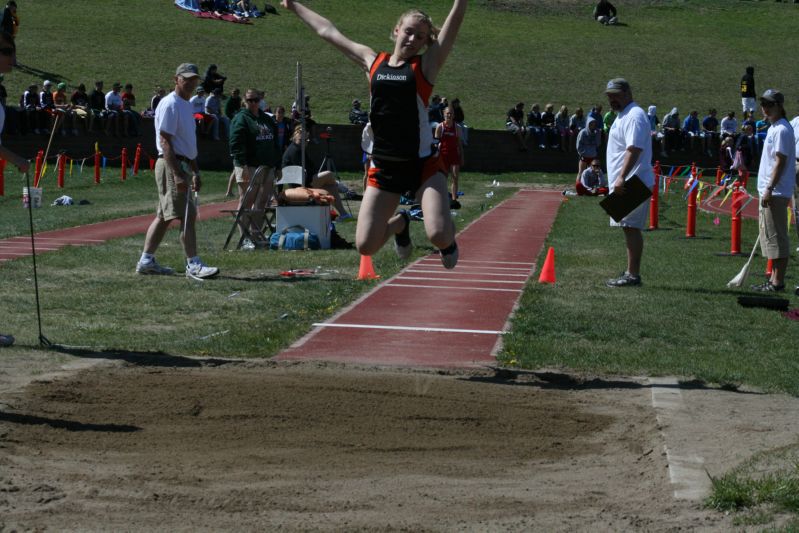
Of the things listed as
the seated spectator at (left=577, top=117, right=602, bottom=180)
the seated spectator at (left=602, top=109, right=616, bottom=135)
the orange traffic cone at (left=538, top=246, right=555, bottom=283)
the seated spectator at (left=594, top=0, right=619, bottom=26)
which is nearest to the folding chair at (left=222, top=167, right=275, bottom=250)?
the orange traffic cone at (left=538, top=246, right=555, bottom=283)

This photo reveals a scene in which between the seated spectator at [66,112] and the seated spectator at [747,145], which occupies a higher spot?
the seated spectator at [66,112]

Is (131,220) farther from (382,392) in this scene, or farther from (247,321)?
(382,392)

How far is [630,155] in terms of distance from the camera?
38.7 feet

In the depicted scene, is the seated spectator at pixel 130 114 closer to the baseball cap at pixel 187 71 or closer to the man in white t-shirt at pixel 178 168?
the man in white t-shirt at pixel 178 168

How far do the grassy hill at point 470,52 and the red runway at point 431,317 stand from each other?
2815cm

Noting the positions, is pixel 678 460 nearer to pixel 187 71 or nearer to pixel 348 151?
pixel 187 71

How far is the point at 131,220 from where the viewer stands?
65.5 feet

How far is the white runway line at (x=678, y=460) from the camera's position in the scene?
16.1 ft

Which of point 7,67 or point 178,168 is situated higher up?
point 7,67

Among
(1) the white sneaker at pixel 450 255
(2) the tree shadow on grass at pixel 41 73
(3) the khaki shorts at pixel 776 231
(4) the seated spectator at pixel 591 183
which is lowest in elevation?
(4) the seated spectator at pixel 591 183

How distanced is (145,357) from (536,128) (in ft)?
107

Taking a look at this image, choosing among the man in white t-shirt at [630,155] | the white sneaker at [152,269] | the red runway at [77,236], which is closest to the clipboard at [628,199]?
the man in white t-shirt at [630,155]

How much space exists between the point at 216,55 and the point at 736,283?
4069 centimetres

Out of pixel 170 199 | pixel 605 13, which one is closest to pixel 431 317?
pixel 170 199
